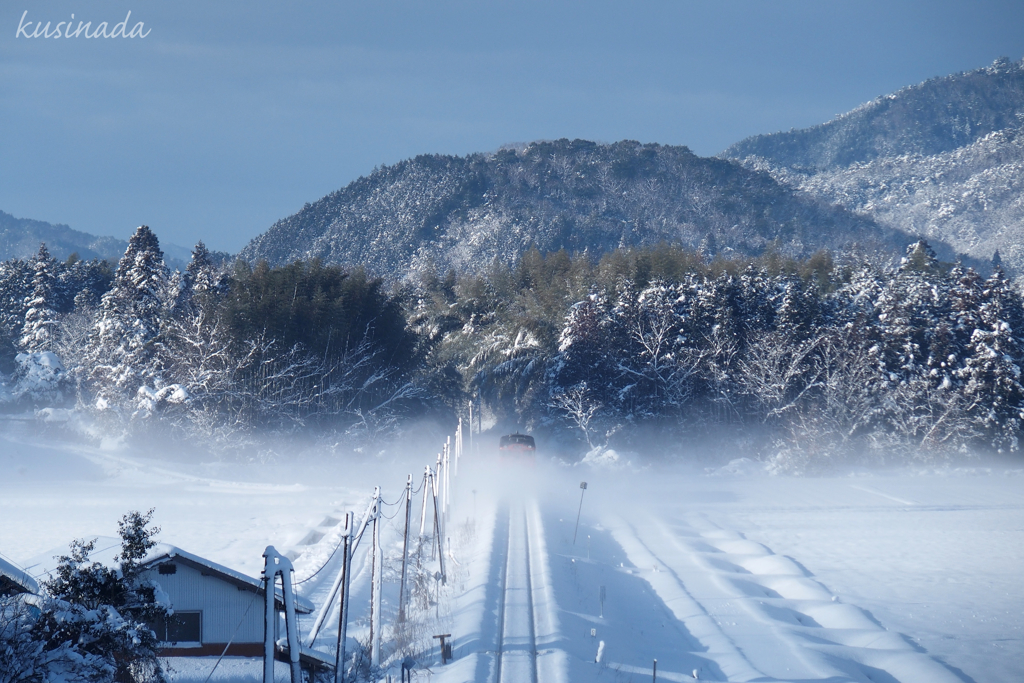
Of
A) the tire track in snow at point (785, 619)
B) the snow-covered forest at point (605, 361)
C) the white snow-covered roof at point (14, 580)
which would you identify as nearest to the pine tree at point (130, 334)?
the snow-covered forest at point (605, 361)

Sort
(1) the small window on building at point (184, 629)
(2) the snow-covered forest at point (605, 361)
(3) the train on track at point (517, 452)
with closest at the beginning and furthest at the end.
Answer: (1) the small window on building at point (184, 629) < (3) the train on track at point (517, 452) < (2) the snow-covered forest at point (605, 361)

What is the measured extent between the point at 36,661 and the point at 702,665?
1075 cm

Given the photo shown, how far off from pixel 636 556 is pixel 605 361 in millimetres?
26668

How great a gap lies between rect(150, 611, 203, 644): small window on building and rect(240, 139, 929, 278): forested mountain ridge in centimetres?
9906

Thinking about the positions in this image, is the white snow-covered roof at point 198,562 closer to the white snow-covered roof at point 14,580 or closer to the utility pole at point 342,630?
the utility pole at point 342,630

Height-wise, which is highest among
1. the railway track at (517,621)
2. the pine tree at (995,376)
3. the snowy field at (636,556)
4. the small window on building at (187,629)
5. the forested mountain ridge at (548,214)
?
the forested mountain ridge at (548,214)

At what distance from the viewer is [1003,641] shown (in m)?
15.7

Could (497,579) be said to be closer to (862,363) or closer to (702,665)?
(702,665)

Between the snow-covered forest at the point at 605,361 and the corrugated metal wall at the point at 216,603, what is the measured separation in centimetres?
2941

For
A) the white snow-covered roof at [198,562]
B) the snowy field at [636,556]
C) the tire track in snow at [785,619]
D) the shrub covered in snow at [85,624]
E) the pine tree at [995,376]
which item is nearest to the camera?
the shrub covered in snow at [85,624]

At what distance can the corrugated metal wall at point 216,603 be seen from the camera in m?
12.1

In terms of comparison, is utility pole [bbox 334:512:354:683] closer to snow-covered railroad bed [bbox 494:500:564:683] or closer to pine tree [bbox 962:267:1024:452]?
snow-covered railroad bed [bbox 494:500:564:683]

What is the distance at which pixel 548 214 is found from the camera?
137m

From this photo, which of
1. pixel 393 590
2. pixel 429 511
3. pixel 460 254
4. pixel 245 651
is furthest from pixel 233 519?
pixel 460 254
